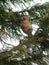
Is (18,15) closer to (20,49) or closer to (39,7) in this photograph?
(39,7)

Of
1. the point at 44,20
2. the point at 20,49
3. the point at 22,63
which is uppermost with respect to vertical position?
the point at 44,20

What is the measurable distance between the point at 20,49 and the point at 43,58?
14 centimetres

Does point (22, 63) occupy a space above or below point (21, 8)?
below

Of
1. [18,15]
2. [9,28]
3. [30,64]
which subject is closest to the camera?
[30,64]

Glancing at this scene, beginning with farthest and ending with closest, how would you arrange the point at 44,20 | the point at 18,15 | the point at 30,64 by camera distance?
1. the point at 18,15
2. the point at 30,64
3. the point at 44,20

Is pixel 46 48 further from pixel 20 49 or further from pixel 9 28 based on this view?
pixel 9 28

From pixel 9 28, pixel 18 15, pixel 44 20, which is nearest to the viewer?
pixel 44 20

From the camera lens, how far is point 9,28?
1.74 metres

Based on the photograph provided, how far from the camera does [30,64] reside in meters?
1.43

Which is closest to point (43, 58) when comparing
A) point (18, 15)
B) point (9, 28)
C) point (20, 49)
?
point (20, 49)

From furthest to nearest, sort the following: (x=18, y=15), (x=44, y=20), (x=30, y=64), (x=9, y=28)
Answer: (x=18, y=15) → (x=9, y=28) → (x=30, y=64) → (x=44, y=20)

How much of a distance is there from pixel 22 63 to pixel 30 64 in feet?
0.24

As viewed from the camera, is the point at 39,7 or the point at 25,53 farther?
the point at 39,7

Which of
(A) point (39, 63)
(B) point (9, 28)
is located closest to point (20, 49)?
(A) point (39, 63)
